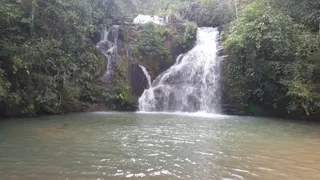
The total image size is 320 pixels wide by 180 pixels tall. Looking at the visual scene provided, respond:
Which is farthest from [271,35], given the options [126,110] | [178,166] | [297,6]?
[178,166]

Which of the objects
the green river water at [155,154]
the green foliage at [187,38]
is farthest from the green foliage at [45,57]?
the green foliage at [187,38]

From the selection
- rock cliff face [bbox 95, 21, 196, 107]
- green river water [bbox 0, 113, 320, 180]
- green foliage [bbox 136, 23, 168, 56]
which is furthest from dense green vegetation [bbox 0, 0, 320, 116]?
green river water [bbox 0, 113, 320, 180]

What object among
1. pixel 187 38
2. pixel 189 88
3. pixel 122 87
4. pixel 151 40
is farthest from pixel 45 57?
pixel 187 38

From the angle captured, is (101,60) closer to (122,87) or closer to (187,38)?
(122,87)

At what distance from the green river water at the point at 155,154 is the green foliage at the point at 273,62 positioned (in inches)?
185

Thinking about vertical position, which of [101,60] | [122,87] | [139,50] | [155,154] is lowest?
[155,154]

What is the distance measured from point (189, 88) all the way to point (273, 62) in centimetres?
527

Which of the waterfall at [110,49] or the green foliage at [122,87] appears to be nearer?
the green foliage at [122,87]

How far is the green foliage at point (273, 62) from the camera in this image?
13.3 meters

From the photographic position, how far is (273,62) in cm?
1484

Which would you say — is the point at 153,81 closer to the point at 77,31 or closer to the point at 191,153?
the point at 77,31

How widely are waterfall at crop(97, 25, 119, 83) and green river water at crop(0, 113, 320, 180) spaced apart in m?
10.1

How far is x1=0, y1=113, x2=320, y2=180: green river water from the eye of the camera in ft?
15.8

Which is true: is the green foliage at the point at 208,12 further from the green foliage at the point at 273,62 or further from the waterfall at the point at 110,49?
the waterfall at the point at 110,49
